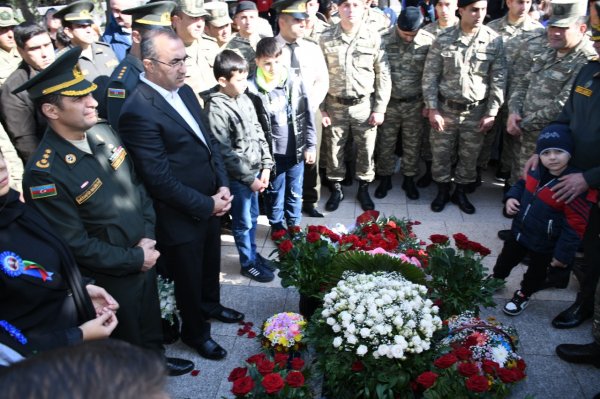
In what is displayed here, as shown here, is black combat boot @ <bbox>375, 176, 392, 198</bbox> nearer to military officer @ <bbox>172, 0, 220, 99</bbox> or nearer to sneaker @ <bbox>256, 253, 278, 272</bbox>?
sneaker @ <bbox>256, 253, 278, 272</bbox>

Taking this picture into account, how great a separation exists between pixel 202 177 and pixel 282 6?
7.23ft

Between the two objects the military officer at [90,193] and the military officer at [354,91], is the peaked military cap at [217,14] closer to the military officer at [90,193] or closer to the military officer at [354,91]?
the military officer at [354,91]

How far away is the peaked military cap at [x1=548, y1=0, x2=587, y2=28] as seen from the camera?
4.19 metres

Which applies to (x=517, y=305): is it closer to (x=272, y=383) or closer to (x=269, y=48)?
(x=272, y=383)

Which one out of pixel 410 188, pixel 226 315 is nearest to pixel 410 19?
pixel 410 188

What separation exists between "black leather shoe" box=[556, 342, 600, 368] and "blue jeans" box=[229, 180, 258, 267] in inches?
92.8

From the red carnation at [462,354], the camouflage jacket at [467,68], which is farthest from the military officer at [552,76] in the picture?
the red carnation at [462,354]

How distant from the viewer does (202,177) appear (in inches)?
126

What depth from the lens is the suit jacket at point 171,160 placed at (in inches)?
113

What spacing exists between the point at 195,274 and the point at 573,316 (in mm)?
2626

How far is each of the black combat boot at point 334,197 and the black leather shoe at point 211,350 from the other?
2452 millimetres

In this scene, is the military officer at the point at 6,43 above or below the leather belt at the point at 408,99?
above

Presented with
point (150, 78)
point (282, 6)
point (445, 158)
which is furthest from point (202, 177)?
point (445, 158)

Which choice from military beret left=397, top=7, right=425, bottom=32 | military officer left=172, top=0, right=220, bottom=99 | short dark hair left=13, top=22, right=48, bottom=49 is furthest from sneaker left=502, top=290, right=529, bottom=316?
short dark hair left=13, top=22, right=48, bottom=49
